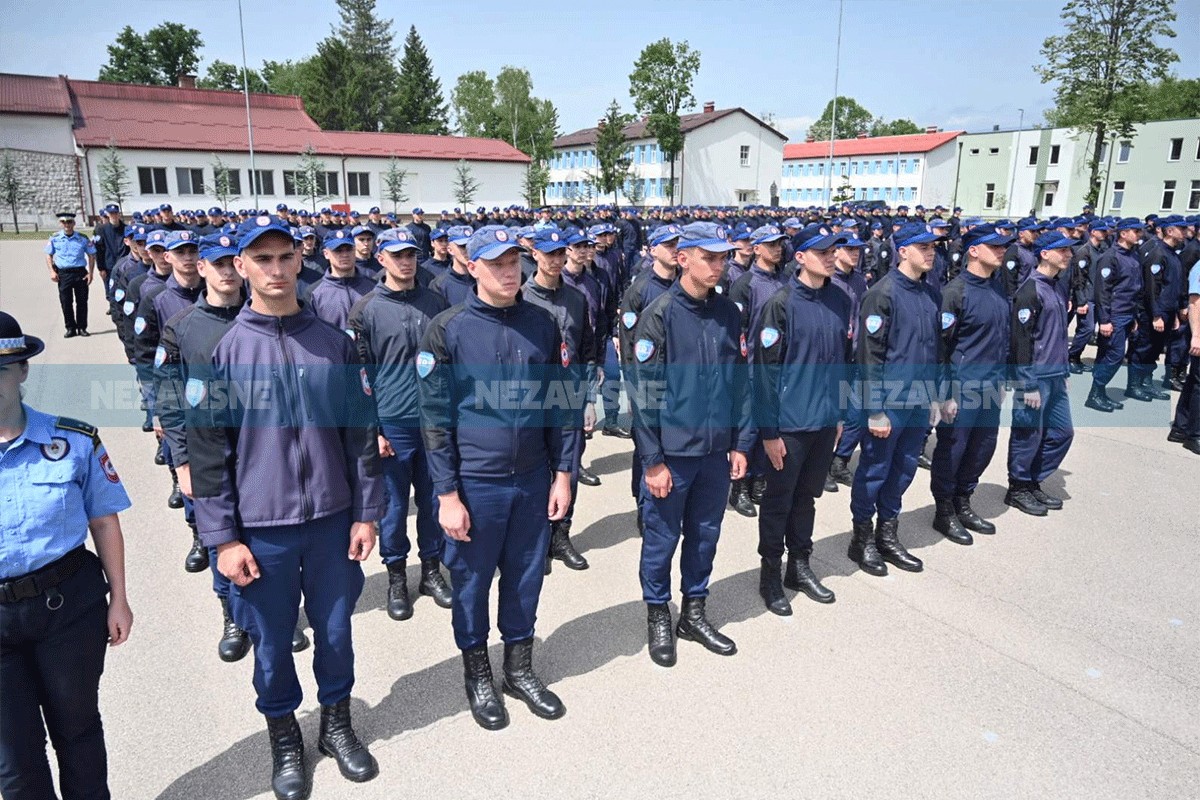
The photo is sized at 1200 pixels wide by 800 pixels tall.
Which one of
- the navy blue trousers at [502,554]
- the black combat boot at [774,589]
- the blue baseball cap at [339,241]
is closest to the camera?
the navy blue trousers at [502,554]

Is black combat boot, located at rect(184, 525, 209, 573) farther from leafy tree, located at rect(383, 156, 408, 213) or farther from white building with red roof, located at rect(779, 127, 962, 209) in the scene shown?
white building with red roof, located at rect(779, 127, 962, 209)

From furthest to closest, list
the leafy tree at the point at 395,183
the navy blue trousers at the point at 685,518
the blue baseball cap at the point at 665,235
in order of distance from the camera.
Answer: the leafy tree at the point at 395,183 → the blue baseball cap at the point at 665,235 → the navy blue trousers at the point at 685,518

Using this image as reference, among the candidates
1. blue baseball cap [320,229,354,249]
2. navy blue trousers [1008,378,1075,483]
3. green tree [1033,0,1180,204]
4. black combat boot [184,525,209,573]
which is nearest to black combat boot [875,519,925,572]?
navy blue trousers [1008,378,1075,483]

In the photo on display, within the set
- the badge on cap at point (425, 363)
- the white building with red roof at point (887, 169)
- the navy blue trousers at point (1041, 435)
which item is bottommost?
the navy blue trousers at point (1041, 435)

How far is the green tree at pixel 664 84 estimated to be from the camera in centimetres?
5353

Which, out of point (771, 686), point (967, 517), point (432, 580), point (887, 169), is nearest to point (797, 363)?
point (771, 686)

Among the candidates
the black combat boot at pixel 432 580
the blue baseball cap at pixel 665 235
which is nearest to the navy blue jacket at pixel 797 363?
the blue baseball cap at pixel 665 235

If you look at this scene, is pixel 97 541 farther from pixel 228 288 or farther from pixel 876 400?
pixel 876 400

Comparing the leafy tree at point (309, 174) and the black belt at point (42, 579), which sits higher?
the leafy tree at point (309, 174)

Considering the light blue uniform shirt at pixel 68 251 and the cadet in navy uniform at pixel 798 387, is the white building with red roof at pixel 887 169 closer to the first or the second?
the light blue uniform shirt at pixel 68 251

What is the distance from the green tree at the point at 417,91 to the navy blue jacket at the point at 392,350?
7314 cm

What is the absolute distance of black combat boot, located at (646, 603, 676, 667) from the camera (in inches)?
163

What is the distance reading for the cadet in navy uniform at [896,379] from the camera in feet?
16.4

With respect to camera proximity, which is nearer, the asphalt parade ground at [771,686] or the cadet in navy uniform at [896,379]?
the asphalt parade ground at [771,686]
